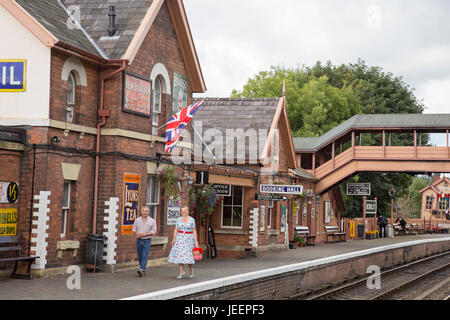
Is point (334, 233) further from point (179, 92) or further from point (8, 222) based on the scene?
point (8, 222)

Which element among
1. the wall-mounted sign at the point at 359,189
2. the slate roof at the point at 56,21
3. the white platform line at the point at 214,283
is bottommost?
the white platform line at the point at 214,283

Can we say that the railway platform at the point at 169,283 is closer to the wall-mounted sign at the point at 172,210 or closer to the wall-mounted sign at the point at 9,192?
the wall-mounted sign at the point at 172,210

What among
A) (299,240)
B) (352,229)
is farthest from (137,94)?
(352,229)

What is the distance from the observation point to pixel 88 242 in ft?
52.2

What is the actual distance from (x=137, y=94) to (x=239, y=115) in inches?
437

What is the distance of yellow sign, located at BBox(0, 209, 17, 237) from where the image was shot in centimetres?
1394

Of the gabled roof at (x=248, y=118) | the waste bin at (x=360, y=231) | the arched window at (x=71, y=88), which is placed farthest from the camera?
the waste bin at (x=360, y=231)

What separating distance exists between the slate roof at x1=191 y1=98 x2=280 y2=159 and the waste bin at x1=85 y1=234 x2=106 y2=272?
11290mm

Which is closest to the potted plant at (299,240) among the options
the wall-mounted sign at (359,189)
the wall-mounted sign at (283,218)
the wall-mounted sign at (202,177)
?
the wall-mounted sign at (283,218)

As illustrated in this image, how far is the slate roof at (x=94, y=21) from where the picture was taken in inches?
604

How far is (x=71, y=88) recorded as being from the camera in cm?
1574

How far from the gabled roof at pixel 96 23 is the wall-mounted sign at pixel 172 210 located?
4419 mm

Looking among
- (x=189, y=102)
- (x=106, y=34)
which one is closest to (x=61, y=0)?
(x=106, y=34)
